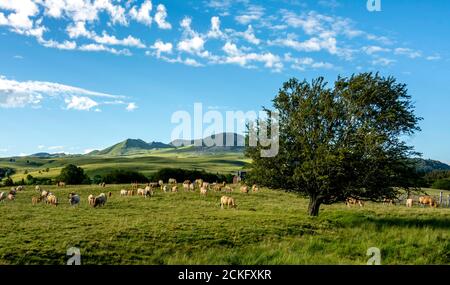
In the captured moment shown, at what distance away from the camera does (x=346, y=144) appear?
114 feet

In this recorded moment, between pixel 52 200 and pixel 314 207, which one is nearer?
pixel 314 207

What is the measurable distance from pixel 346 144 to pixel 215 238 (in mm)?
14976

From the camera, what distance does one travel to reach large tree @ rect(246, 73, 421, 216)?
3375cm

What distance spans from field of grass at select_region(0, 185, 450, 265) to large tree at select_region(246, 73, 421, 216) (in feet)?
10.1

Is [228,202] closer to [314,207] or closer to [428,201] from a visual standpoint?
[314,207]

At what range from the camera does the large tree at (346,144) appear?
1329 inches

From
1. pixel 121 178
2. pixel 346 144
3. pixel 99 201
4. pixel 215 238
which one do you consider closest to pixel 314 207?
pixel 346 144

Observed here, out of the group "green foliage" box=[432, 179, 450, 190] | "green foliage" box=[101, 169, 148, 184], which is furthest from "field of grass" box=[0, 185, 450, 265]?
"green foliage" box=[432, 179, 450, 190]

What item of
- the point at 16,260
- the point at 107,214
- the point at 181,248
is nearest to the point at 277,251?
the point at 181,248

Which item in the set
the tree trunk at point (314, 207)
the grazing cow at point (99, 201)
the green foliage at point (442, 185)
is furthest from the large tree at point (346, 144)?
the green foliage at point (442, 185)

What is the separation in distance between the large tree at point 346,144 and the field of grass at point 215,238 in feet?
10.1

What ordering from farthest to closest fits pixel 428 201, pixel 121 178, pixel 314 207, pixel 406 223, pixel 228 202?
pixel 121 178
pixel 428 201
pixel 228 202
pixel 314 207
pixel 406 223

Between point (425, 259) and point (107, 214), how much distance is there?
24.4 metres
